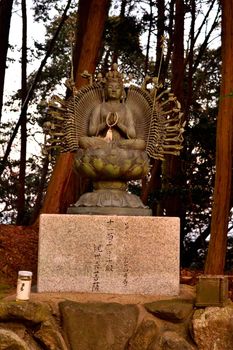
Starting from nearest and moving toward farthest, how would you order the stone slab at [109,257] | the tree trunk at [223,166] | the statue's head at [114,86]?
the stone slab at [109,257] → the statue's head at [114,86] → the tree trunk at [223,166]

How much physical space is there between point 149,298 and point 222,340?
2.00 ft

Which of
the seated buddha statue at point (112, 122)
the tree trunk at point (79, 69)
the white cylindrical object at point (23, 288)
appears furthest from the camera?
the tree trunk at point (79, 69)

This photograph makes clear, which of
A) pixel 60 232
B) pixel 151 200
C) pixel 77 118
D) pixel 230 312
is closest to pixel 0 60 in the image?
pixel 151 200

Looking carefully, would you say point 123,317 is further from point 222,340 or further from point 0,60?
point 0,60

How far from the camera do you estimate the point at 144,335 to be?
4.02 meters

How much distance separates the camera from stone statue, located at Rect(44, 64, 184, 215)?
4.57m

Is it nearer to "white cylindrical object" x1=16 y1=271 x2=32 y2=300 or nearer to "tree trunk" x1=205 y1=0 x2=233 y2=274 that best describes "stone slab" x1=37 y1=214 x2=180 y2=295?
"white cylindrical object" x1=16 y1=271 x2=32 y2=300

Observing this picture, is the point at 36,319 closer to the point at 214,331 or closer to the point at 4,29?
the point at 214,331

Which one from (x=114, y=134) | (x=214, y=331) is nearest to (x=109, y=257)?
Answer: (x=214, y=331)

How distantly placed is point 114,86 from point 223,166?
2169 mm

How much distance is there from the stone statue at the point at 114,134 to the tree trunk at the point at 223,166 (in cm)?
161

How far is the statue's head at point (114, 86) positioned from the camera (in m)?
4.94

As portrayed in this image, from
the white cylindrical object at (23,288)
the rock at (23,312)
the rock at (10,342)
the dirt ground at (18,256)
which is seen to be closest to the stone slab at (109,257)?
the white cylindrical object at (23,288)

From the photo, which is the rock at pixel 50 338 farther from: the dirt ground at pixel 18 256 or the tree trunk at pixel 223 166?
the tree trunk at pixel 223 166
